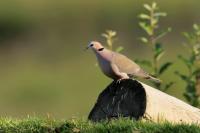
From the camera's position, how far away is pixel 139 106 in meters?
9.12

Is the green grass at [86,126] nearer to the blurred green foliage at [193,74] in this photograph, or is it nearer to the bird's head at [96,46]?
the bird's head at [96,46]

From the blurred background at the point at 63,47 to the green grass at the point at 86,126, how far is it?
529 cm

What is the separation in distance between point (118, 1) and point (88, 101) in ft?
30.9

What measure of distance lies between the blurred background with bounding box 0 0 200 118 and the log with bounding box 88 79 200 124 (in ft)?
15.3

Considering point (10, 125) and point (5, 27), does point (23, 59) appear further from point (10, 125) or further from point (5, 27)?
point (10, 125)

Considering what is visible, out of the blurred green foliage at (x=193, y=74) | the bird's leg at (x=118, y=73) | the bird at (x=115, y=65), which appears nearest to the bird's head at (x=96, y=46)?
the bird at (x=115, y=65)

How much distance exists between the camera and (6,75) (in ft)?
59.5

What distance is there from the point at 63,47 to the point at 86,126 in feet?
39.0

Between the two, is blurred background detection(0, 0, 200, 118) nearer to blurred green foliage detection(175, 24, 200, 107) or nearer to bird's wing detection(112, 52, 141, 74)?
blurred green foliage detection(175, 24, 200, 107)

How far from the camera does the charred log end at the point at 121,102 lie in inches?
360

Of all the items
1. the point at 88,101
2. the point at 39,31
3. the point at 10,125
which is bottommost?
the point at 10,125

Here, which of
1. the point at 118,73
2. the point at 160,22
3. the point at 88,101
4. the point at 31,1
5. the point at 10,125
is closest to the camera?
the point at 10,125

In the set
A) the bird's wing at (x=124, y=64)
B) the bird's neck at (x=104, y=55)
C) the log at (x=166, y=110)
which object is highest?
the bird's neck at (x=104, y=55)

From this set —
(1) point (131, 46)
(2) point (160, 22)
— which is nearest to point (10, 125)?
(1) point (131, 46)
